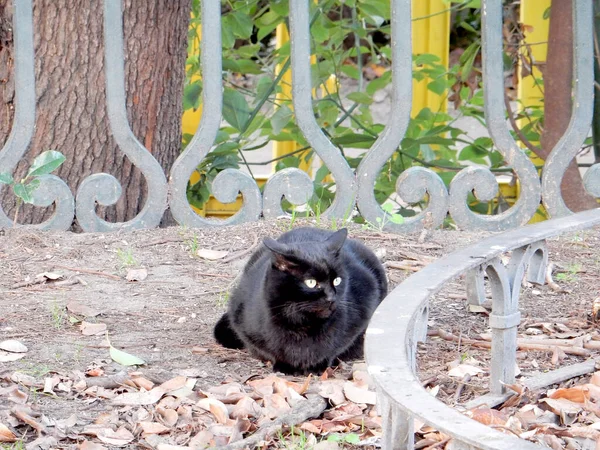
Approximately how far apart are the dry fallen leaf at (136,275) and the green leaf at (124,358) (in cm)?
69

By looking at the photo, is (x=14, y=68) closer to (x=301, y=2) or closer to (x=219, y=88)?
(x=219, y=88)

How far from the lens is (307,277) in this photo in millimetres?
2750

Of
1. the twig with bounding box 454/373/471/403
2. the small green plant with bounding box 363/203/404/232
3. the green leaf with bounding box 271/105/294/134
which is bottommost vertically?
the twig with bounding box 454/373/471/403

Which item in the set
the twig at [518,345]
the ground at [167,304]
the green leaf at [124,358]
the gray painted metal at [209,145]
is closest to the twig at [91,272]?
the ground at [167,304]

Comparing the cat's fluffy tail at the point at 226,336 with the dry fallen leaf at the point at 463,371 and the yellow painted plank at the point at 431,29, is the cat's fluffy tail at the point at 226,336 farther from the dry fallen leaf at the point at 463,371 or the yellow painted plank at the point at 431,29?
the yellow painted plank at the point at 431,29

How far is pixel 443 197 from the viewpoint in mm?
3938

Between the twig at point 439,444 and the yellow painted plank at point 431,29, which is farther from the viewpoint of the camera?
the yellow painted plank at point 431,29

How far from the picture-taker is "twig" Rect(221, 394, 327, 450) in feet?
7.29

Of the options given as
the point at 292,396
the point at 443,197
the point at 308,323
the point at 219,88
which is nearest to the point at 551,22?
the point at 443,197

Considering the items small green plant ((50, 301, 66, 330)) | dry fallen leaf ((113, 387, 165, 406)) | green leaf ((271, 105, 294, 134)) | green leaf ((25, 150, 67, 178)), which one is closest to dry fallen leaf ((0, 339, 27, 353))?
small green plant ((50, 301, 66, 330))

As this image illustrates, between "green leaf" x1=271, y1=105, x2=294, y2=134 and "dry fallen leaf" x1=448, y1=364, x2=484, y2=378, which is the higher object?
"green leaf" x1=271, y1=105, x2=294, y2=134

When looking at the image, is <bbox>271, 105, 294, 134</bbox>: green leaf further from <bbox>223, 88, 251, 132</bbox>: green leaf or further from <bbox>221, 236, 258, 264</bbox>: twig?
<bbox>221, 236, 258, 264</bbox>: twig

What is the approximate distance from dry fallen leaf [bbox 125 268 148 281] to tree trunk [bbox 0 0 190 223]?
0.65m

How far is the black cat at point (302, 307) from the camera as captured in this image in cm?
277
